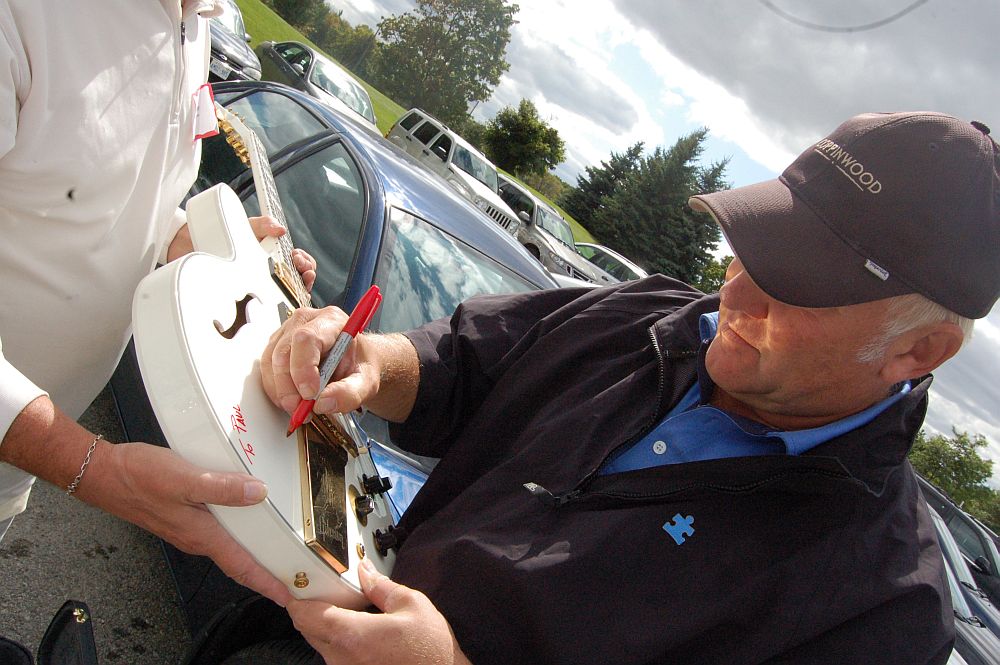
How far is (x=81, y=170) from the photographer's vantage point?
119cm

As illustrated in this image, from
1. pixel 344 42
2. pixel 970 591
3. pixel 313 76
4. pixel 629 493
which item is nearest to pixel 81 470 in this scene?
pixel 629 493

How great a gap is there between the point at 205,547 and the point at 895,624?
1136 millimetres

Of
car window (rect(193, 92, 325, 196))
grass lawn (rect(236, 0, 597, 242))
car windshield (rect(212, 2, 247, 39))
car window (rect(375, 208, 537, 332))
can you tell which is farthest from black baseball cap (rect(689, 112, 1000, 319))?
grass lawn (rect(236, 0, 597, 242))

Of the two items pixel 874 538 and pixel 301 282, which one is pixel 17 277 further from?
pixel 874 538

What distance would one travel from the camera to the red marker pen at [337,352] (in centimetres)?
118

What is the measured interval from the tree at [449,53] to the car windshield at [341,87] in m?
34.6

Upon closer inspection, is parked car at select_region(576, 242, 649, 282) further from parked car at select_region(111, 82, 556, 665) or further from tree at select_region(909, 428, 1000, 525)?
parked car at select_region(111, 82, 556, 665)

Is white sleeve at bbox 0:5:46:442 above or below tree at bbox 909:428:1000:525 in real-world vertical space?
below

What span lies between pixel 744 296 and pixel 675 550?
52cm

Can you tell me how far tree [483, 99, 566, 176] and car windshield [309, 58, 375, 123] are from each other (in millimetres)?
30063

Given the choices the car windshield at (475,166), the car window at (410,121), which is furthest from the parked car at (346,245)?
the car window at (410,121)

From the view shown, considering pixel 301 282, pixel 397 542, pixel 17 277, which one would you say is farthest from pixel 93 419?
pixel 397 542

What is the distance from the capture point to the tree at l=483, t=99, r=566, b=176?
40406 millimetres

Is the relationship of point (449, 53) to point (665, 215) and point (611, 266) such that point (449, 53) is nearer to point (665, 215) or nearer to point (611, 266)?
point (665, 215)
